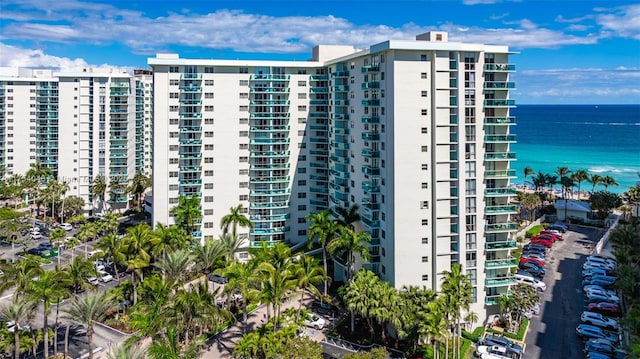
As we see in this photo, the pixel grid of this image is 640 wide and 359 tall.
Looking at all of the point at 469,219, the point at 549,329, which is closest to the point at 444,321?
the point at 469,219

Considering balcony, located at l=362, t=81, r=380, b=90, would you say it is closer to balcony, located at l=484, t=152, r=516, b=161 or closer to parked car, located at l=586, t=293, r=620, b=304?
balcony, located at l=484, t=152, r=516, b=161

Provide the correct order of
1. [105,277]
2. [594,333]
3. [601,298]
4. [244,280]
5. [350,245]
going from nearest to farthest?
[244,280]
[594,333]
[350,245]
[601,298]
[105,277]

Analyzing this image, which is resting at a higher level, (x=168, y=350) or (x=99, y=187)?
(x=99, y=187)

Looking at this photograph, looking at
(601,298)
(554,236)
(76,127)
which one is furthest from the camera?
(76,127)

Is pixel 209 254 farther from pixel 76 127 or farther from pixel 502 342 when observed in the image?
pixel 76 127

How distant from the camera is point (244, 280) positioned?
1924 inches

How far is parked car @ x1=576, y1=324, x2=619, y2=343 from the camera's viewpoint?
49.3 meters

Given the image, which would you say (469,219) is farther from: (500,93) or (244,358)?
(244,358)

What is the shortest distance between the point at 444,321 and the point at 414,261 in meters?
11.5

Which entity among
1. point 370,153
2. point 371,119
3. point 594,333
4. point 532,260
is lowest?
point 594,333

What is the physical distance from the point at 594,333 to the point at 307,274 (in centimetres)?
3005

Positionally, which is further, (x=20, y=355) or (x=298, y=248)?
(x=298, y=248)

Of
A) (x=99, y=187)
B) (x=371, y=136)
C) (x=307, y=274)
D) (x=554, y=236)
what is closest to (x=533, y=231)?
(x=554, y=236)

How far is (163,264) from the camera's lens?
53281 mm
